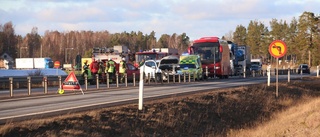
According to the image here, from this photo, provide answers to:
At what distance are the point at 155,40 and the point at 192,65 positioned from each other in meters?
128

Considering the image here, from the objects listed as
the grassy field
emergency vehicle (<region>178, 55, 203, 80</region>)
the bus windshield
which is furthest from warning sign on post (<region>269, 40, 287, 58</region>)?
the bus windshield

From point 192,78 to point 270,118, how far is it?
58.9 feet

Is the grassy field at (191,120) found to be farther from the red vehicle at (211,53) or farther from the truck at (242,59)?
the truck at (242,59)

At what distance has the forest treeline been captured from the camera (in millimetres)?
76750

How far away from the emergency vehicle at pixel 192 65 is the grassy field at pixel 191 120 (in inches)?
535

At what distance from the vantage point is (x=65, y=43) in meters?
147

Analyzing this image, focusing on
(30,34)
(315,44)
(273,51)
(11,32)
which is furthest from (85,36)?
(273,51)

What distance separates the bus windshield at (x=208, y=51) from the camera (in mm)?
41750

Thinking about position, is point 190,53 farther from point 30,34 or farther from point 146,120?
point 30,34

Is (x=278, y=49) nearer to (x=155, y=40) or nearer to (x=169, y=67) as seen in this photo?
(x=169, y=67)

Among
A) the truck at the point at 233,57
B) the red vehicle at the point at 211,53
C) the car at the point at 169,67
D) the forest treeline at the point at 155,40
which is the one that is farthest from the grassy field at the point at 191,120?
the forest treeline at the point at 155,40

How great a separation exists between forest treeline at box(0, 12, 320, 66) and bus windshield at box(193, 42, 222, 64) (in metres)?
35.8

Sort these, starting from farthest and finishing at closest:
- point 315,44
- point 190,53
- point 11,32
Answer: point 11,32 → point 315,44 → point 190,53

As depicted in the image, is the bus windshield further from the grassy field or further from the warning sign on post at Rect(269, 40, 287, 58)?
the warning sign on post at Rect(269, 40, 287, 58)
